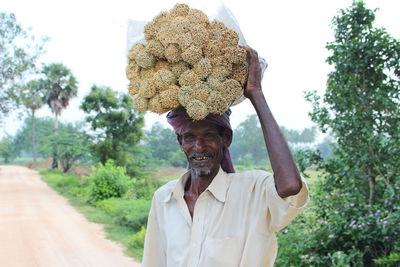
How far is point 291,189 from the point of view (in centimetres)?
136

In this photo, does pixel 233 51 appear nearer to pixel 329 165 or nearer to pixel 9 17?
pixel 329 165

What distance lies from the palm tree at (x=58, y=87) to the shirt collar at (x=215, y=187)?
1153 inches

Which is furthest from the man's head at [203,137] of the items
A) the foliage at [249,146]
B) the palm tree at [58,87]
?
the palm tree at [58,87]

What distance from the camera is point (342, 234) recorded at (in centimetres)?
471

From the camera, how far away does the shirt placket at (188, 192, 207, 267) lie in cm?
150

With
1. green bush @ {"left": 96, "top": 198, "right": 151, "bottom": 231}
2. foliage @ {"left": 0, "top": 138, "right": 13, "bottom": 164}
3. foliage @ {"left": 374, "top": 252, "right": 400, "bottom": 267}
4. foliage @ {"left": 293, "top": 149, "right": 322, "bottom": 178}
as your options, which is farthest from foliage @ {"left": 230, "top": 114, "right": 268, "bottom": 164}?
foliage @ {"left": 0, "top": 138, "right": 13, "bottom": 164}

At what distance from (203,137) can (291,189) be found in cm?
46

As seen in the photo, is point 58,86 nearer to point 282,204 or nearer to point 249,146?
point 249,146

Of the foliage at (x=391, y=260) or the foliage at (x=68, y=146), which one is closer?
the foliage at (x=391, y=260)

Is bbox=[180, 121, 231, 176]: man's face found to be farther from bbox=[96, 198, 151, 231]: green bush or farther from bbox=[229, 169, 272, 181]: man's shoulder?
bbox=[96, 198, 151, 231]: green bush

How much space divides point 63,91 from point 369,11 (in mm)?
28535

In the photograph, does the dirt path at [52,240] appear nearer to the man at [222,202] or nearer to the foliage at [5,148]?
the man at [222,202]

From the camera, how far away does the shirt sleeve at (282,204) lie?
4.57ft

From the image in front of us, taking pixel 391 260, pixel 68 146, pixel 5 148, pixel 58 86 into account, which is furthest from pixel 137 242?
pixel 5 148
